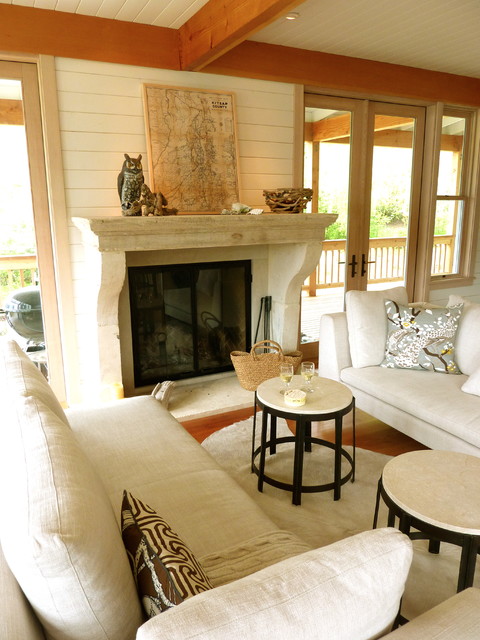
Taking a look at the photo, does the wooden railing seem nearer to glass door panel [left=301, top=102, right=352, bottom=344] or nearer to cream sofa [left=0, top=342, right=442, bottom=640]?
glass door panel [left=301, top=102, right=352, bottom=344]

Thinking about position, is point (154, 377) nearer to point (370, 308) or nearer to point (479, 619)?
point (370, 308)

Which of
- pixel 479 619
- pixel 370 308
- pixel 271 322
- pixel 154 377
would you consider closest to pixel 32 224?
pixel 154 377

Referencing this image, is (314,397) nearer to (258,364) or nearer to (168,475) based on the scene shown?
(168,475)

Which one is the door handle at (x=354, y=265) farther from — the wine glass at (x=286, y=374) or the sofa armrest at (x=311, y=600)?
the sofa armrest at (x=311, y=600)

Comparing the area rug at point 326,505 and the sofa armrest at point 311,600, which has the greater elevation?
the sofa armrest at point 311,600

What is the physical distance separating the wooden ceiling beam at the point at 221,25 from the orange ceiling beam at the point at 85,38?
6.1 inches

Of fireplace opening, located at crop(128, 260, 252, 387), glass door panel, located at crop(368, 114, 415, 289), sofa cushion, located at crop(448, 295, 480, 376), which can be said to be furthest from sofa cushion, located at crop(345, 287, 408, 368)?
glass door panel, located at crop(368, 114, 415, 289)

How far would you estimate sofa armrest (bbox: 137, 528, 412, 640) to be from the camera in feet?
2.43

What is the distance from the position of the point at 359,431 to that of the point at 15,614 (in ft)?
8.69

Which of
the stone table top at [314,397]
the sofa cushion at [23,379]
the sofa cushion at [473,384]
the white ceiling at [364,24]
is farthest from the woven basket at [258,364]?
the white ceiling at [364,24]

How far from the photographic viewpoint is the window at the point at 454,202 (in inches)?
193

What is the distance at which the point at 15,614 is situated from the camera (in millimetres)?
908

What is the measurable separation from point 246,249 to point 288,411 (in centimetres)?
192

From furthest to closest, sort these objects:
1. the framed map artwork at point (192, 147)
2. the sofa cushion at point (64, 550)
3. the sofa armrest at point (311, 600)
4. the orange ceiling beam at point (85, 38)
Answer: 1. the framed map artwork at point (192, 147)
2. the orange ceiling beam at point (85, 38)
3. the sofa cushion at point (64, 550)
4. the sofa armrest at point (311, 600)
